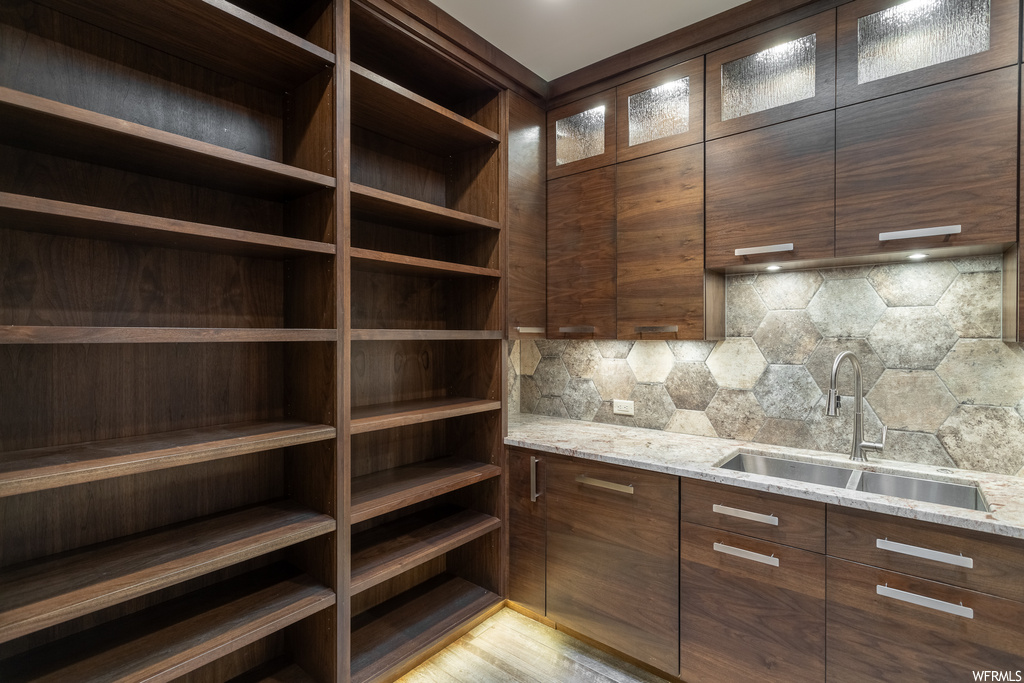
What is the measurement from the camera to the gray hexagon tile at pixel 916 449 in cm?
183

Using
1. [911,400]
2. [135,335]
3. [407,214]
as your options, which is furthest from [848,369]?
[135,335]

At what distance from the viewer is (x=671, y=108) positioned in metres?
2.19

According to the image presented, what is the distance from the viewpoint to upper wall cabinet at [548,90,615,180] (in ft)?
7.82

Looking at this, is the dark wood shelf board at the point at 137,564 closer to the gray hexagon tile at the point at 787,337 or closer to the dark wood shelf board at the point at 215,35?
the dark wood shelf board at the point at 215,35

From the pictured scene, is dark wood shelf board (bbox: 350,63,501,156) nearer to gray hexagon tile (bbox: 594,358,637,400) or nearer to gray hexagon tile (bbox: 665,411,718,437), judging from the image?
gray hexagon tile (bbox: 594,358,637,400)

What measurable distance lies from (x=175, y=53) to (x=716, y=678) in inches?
117

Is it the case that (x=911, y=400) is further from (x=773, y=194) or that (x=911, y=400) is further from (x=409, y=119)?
(x=409, y=119)

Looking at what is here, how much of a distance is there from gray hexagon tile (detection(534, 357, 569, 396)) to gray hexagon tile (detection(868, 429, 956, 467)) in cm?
160

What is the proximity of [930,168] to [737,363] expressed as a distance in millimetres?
1055

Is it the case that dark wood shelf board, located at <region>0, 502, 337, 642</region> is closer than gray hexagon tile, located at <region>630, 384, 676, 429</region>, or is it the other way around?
dark wood shelf board, located at <region>0, 502, 337, 642</region>

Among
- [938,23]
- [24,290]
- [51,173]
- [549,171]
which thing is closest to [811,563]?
[938,23]

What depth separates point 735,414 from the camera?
2.30 meters

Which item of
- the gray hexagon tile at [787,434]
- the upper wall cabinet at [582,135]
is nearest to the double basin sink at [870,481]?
the gray hexagon tile at [787,434]

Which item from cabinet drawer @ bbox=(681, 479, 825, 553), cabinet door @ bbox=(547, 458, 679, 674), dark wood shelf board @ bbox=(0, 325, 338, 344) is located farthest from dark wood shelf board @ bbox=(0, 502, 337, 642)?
cabinet drawer @ bbox=(681, 479, 825, 553)
